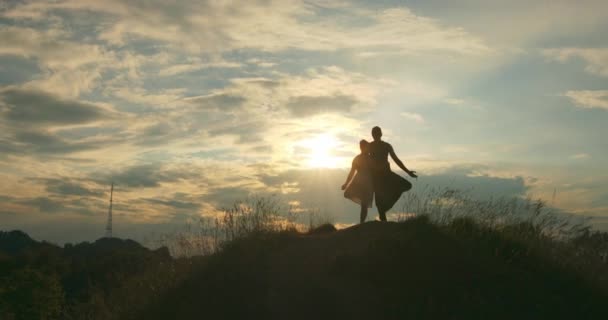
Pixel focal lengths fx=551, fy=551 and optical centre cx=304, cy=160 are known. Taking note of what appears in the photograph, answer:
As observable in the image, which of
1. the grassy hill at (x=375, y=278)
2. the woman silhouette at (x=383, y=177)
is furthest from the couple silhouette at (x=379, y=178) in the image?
the grassy hill at (x=375, y=278)

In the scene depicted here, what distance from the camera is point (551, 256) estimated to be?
1335 cm

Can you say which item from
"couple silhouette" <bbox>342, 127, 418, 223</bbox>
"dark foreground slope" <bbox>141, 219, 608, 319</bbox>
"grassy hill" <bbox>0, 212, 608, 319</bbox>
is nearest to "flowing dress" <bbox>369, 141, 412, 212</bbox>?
"couple silhouette" <bbox>342, 127, 418, 223</bbox>

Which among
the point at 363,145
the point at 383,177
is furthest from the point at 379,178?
the point at 363,145

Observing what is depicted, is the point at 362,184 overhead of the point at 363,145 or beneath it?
beneath

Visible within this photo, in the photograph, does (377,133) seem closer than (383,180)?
Yes

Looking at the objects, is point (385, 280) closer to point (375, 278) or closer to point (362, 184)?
point (375, 278)

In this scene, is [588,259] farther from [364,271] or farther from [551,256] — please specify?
[364,271]

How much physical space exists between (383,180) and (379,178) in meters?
0.13

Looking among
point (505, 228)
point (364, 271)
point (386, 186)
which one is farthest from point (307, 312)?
point (505, 228)

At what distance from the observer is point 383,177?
1484 cm

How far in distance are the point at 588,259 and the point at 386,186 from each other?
5678mm

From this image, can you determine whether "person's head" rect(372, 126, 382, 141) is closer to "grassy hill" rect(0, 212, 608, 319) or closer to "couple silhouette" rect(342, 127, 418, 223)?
"couple silhouette" rect(342, 127, 418, 223)

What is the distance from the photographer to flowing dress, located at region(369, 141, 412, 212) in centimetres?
1478

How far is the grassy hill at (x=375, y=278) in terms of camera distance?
10023 mm
